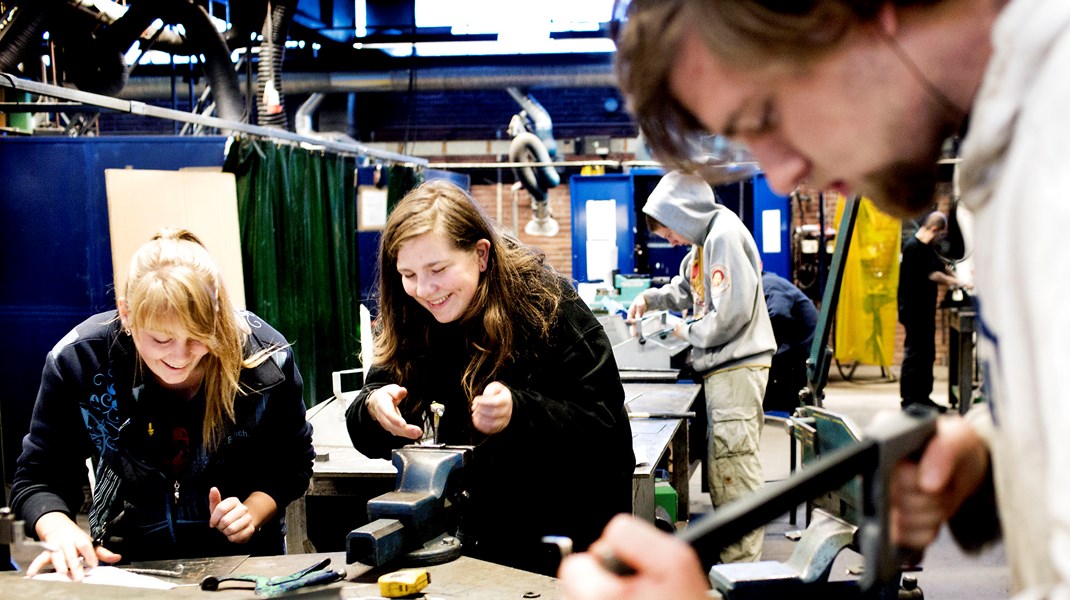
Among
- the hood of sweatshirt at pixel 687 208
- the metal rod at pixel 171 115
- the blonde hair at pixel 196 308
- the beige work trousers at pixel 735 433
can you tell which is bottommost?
the beige work trousers at pixel 735 433

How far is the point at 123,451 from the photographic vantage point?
191 cm

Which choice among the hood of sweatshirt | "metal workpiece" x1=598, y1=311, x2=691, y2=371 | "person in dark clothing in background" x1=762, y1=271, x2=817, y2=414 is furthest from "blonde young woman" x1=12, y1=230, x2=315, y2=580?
"person in dark clothing in background" x1=762, y1=271, x2=817, y2=414

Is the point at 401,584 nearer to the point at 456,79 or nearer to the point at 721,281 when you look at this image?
the point at 721,281

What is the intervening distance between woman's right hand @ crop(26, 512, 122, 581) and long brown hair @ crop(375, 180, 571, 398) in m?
0.65

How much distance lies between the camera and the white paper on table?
1625 mm

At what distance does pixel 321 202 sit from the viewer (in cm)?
515

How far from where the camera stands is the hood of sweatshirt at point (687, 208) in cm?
394

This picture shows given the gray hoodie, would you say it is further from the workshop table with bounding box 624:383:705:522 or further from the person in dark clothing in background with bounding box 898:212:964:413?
the person in dark clothing in background with bounding box 898:212:964:413

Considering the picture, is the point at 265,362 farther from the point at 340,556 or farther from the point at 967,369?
the point at 967,369

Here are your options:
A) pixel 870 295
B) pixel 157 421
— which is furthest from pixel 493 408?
pixel 870 295

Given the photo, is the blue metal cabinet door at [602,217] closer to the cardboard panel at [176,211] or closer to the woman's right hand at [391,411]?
the cardboard panel at [176,211]

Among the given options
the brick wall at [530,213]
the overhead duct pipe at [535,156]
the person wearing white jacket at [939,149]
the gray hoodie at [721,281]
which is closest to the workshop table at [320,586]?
the person wearing white jacket at [939,149]

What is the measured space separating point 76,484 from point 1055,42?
6.58ft

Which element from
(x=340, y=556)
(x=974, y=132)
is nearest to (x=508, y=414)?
(x=340, y=556)
